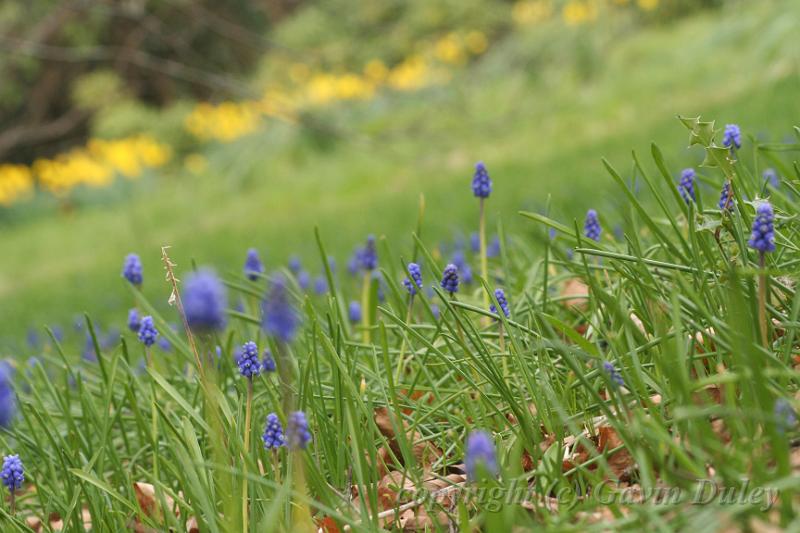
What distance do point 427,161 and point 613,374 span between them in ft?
27.7

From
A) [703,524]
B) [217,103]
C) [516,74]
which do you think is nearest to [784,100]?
[703,524]

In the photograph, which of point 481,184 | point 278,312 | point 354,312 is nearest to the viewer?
point 278,312

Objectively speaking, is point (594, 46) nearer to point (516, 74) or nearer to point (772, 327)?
point (516, 74)

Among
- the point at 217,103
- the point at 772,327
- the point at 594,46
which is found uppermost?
the point at 217,103

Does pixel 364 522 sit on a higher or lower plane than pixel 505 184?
lower

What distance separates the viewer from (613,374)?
4.75 feet

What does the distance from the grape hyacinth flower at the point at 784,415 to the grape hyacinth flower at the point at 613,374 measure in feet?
0.82

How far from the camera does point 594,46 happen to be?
1197 cm

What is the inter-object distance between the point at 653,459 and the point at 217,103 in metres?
17.8

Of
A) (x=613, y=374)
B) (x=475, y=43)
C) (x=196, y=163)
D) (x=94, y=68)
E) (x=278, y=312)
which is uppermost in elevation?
(x=94, y=68)

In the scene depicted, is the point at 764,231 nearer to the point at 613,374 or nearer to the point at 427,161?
the point at 613,374

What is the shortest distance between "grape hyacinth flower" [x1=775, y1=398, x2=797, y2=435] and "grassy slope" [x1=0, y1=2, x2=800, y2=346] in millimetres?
3377

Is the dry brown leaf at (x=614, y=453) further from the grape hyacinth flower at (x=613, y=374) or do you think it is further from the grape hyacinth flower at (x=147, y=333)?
the grape hyacinth flower at (x=147, y=333)

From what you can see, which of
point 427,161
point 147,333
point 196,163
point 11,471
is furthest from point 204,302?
point 196,163
